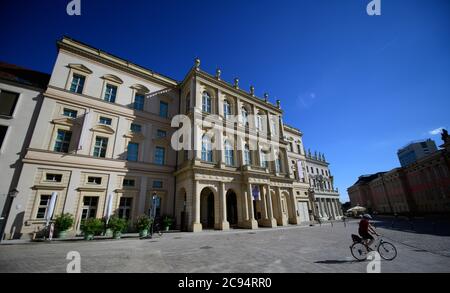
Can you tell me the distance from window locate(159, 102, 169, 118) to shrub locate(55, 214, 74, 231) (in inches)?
559

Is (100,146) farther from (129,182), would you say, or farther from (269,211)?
(269,211)

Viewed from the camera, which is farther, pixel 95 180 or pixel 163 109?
pixel 163 109

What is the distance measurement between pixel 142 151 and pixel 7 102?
1169 centimetres

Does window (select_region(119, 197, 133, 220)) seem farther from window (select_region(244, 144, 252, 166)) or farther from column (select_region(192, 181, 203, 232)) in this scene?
window (select_region(244, 144, 252, 166))

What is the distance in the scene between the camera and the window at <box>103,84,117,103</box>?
20.9 metres

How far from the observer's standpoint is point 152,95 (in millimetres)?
24016

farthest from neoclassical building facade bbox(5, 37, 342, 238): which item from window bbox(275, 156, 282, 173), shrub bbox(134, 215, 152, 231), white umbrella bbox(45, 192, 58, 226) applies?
shrub bbox(134, 215, 152, 231)

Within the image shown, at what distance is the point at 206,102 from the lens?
24438 millimetres

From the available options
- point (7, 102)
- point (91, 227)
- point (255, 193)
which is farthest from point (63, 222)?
point (255, 193)

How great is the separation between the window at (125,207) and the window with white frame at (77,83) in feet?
40.0

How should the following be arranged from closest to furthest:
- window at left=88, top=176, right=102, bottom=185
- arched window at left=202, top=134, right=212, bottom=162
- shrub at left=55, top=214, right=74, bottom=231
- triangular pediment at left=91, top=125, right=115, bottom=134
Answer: shrub at left=55, top=214, right=74, bottom=231 → window at left=88, top=176, right=102, bottom=185 → triangular pediment at left=91, top=125, right=115, bottom=134 → arched window at left=202, top=134, right=212, bottom=162

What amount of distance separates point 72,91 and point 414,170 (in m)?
69.8

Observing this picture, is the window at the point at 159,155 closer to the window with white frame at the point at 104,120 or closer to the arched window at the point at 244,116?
the window with white frame at the point at 104,120
